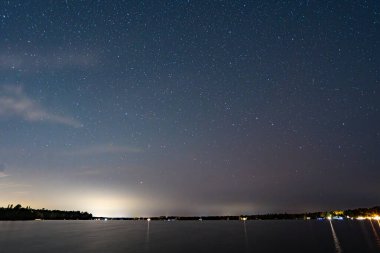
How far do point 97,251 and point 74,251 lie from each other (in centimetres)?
540

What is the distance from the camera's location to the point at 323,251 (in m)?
68.6

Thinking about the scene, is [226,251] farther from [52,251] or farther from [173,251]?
[52,251]

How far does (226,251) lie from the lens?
2643 inches

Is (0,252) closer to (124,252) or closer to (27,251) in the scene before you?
(27,251)

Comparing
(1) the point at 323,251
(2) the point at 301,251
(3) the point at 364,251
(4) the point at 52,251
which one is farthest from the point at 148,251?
(3) the point at 364,251

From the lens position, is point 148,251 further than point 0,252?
Yes

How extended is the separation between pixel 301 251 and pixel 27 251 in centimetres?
6278

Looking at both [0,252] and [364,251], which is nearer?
[0,252]

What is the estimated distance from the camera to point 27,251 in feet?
224

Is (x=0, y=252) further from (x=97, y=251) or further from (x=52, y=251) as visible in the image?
(x=97, y=251)

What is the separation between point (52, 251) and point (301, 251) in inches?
2244

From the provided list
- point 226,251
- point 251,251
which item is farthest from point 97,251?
point 251,251

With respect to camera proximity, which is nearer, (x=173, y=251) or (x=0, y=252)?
(x=0, y=252)

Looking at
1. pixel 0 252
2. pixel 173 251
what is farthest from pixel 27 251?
pixel 173 251
